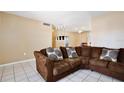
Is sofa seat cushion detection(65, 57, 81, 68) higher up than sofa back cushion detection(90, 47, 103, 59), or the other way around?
sofa back cushion detection(90, 47, 103, 59)

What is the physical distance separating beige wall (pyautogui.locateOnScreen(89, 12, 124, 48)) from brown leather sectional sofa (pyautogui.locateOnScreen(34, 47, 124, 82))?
905mm

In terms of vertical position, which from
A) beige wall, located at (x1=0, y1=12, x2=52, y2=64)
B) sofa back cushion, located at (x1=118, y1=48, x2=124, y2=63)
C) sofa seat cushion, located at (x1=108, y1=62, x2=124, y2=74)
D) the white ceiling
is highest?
the white ceiling

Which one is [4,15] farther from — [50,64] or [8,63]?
[50,64]

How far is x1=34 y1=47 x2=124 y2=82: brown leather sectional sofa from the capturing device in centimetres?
221

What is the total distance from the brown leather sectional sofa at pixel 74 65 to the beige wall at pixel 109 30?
0.91 m

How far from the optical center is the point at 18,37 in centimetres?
415

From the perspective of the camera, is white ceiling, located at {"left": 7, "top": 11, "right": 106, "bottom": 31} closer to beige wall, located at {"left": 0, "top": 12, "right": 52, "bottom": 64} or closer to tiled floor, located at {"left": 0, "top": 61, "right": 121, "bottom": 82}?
beige wall, located at {"left": 0, "top": 12, "right": 52, "bottom": 64}

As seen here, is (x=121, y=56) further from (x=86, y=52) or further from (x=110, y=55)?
(x=86, y=52)

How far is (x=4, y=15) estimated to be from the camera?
3604 mm

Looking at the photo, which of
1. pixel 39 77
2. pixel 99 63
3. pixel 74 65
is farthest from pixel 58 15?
pixel 39 77

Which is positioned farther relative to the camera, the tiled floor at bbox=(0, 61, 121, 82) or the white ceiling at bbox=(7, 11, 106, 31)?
the white ceiling at bbox=(7, 11, 106, 31)

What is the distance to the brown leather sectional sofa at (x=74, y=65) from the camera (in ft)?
7.24

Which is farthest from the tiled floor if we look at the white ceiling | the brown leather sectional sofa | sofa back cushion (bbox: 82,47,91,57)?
the white ceiling
